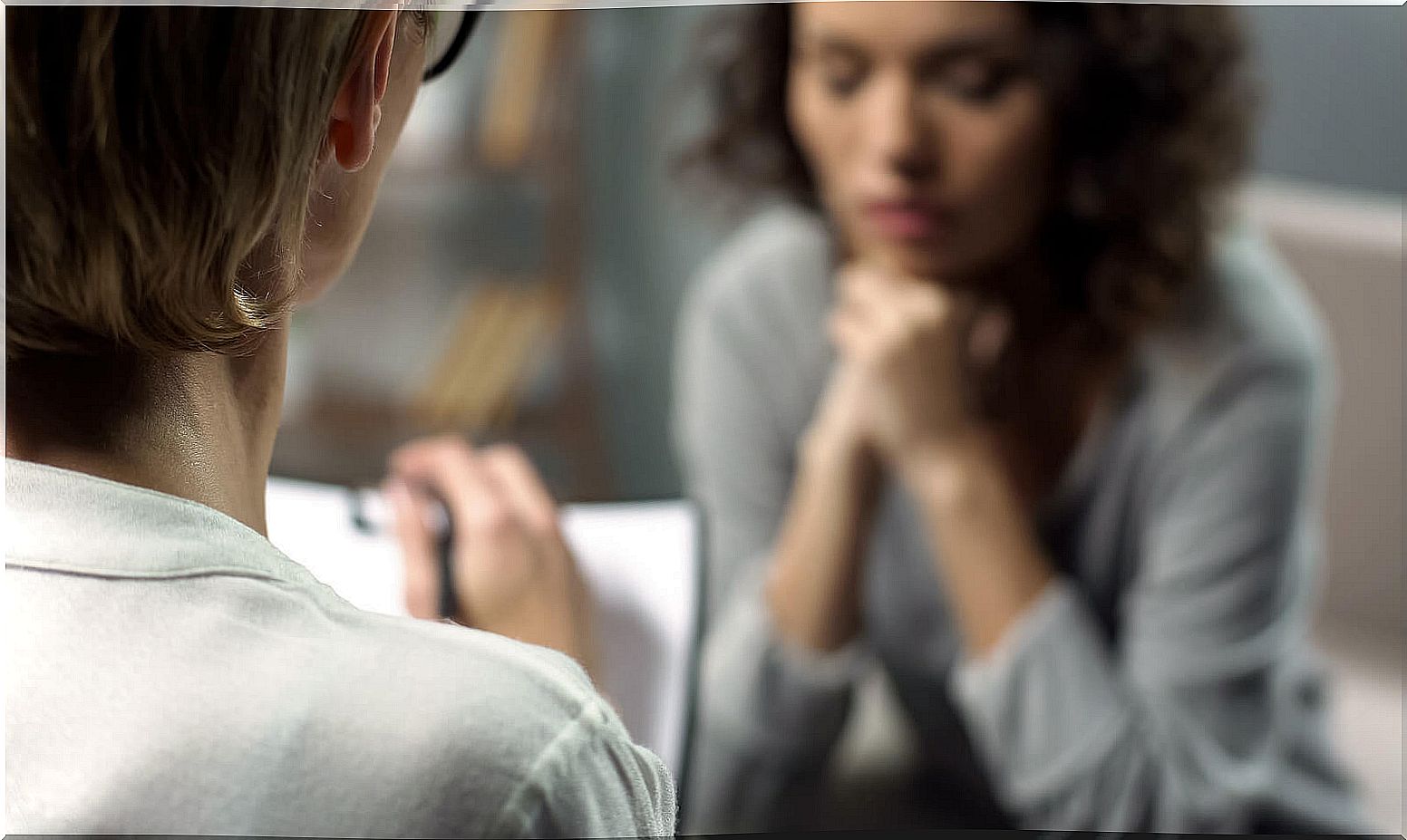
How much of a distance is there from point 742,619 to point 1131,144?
26 cm

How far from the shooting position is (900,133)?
1.59 ft

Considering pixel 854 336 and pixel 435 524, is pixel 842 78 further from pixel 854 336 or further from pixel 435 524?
pixel 435 524

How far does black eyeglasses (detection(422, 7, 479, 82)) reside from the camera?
216 mm

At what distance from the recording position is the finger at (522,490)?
366mm

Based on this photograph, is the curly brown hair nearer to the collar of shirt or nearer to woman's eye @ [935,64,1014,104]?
woman's eye @ [935,64,1014,104]

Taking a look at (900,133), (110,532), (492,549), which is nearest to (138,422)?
(110,532)

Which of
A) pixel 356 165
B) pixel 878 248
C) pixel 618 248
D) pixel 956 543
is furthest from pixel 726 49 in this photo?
pixel 618 248

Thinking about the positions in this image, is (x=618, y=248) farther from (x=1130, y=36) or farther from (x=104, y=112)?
(x=104, y=112)

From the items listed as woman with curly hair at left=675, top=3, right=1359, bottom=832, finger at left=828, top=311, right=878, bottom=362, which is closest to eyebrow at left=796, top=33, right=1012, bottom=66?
woman with curly hair at left=675, top=3, right=1359, bottom=832

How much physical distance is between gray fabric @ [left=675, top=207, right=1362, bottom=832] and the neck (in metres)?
0.38

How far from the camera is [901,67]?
48 cm

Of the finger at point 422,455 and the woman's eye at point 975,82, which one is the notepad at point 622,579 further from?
the woman's eye at point 975,82

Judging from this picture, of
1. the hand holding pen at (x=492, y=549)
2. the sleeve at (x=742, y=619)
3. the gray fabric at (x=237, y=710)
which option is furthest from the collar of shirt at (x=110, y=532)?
the sleeve at (x=742, y=619)

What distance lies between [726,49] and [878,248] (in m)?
0.14
